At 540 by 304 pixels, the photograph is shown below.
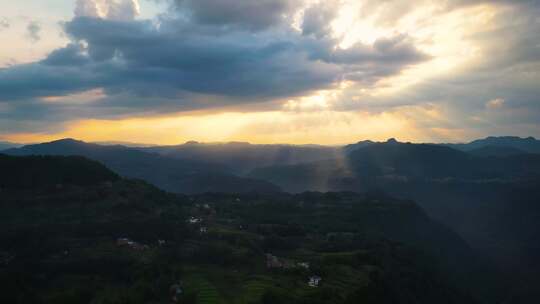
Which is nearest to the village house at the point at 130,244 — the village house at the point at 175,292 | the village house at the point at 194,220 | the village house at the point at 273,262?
the village house at the point at 175,292

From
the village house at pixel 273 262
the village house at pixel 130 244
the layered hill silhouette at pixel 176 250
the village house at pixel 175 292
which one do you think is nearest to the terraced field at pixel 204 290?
the layered hill silhouette at pixel 176 250

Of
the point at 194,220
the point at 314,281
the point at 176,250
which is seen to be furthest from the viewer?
the point at 194,220

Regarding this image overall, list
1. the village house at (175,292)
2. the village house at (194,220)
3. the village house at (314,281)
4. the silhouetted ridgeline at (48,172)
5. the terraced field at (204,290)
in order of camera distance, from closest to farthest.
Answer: the terraced field at (204,290) → the village house at (175,292) → the village house at (314,281) → the village house at (194,220) → the silhouetted ridgeline at (48,172)

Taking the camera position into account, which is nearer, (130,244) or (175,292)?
(175,292)

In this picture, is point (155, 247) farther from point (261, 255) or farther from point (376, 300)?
point (376, 300)

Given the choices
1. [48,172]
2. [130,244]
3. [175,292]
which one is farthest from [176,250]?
[48,172]

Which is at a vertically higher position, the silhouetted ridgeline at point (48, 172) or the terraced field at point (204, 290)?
the silhouetted ridgeline at point (48, 172)

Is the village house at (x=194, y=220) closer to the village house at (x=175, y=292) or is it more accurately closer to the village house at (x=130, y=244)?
the village house at (x=130, y=244)

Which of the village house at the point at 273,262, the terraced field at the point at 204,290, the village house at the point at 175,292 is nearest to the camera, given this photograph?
the terraced field at the point at 204,290

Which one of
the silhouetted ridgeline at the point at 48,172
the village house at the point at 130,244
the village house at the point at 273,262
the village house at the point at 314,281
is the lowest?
the village house at the point at 314,281

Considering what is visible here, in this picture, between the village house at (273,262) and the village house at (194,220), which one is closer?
the village house at (273,262)

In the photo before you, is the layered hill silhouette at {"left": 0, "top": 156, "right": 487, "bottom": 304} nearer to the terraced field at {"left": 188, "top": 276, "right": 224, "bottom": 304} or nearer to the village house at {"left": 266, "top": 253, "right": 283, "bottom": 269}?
the terraced field at {"left": 188, "top": 276, "right": 224, "bottom": 304}

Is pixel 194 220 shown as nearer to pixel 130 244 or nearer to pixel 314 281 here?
pixel 130 244
